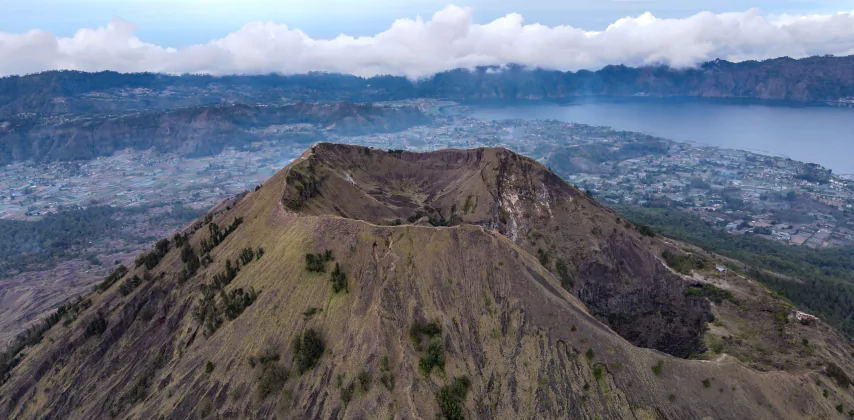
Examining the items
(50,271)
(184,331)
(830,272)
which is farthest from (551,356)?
(50,271)

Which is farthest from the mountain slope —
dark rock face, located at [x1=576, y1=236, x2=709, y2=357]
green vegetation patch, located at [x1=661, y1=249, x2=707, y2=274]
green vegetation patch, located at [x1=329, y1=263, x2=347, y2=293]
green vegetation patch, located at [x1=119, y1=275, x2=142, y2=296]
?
green vegetation patch, located at [x1=661, y1=249, x2=707, y2=274]

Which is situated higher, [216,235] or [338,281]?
[216,235]

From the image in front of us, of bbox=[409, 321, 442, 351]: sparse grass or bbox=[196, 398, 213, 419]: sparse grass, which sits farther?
bbox=[196, 398, 213, 419]: sparse grass

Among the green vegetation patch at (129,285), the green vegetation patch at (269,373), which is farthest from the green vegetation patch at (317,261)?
the green vegetation patch at (129,285)

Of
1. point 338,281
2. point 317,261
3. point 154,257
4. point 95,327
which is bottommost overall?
point 95,327

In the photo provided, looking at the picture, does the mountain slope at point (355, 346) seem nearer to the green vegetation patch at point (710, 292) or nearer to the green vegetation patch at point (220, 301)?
the green vegetation patch at point (220, 301)

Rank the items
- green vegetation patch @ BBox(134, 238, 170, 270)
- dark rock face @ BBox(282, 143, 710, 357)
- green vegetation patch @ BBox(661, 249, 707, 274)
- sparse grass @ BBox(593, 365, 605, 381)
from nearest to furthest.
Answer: sparse grass @ BBox(593, 365, 605, 381) < dark rock face @ BBox(282, 143, 710, 357) < green vegetation patch @ BBox(134, 238, 170, 270) < green vegetation patch @ BBox(661, 249, 707, 274)

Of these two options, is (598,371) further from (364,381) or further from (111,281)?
(111,281)

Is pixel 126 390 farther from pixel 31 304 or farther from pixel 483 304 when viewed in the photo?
pixel 31 304

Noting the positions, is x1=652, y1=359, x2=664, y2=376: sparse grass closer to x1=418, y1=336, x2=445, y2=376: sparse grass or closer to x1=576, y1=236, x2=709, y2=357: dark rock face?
x1=576, y1=236, x2=709, y2=357: dark rock face

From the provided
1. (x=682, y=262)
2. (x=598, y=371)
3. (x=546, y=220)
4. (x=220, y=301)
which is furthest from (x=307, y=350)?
(x=682, y=262)
